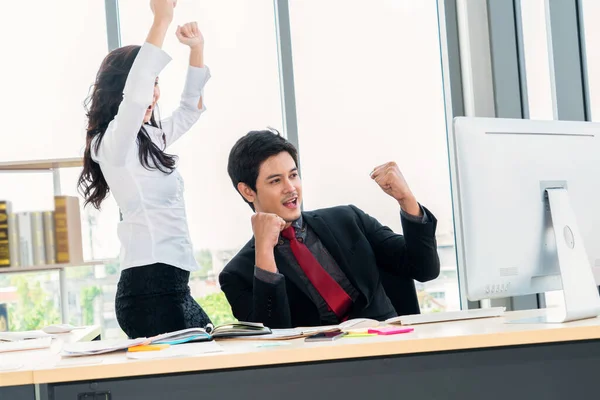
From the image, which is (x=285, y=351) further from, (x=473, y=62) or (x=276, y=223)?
(x=473, y=62)

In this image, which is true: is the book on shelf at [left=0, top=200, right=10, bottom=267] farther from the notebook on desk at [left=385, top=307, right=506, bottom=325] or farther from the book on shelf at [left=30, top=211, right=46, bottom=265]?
the notebook on desk at [left=385, top=307, right=506, bottom=325]

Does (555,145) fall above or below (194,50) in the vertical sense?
below

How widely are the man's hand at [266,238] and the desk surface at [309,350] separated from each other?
1.53 ft

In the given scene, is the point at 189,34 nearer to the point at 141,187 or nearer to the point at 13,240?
the point at 141,187

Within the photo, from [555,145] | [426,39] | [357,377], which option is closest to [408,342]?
[357,377]

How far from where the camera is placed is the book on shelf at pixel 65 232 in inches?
131

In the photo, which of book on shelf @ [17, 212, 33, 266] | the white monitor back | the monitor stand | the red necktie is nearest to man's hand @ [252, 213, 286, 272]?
the red necktie

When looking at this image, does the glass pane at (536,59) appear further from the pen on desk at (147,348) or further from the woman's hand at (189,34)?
the pen on desk at (147,348)

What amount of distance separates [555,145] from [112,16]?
254 cm

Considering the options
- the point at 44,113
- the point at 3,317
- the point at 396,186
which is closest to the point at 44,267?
the point at 3,317

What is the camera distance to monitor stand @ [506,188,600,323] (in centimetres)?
159

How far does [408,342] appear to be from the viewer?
1368 millimetres

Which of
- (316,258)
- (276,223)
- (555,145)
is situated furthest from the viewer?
(316,258)

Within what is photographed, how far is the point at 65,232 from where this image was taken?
335 cm
